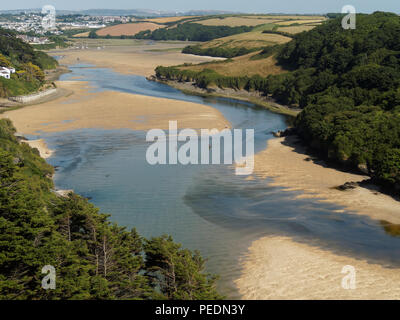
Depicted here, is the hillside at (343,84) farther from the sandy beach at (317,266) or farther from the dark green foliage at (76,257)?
the dark green foliage at (76,257)

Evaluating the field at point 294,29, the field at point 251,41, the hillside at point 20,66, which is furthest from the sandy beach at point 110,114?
the field at point 294,29

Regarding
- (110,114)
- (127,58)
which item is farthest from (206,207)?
(127,58)

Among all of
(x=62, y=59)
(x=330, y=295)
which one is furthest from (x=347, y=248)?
(x=62, y=59)

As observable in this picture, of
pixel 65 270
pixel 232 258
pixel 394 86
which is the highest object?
pixel 394 86

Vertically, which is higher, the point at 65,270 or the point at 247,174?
the point at 65,270

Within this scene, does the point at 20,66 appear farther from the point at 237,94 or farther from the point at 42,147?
the point at 42,147

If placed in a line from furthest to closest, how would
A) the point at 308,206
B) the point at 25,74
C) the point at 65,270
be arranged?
1. the point at 25,74
2. the point at 308,206
3. the point at 65,270
